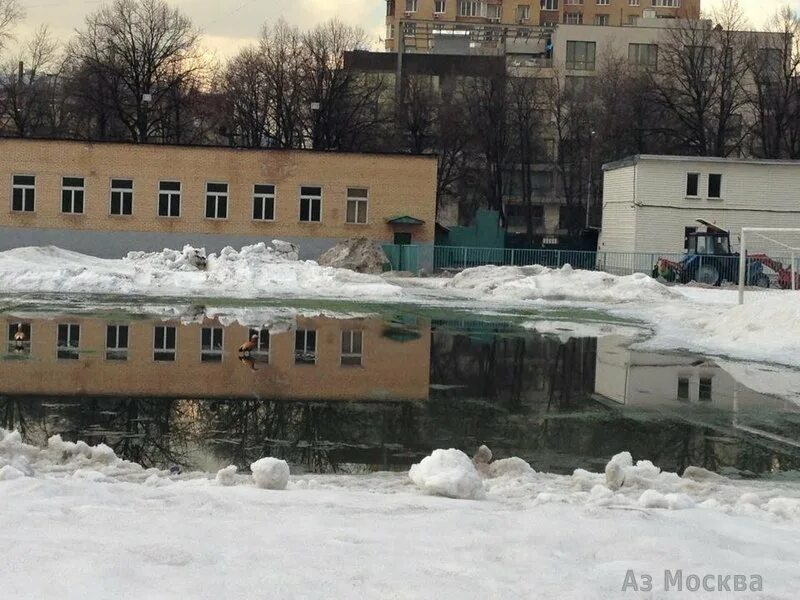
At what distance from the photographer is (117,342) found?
63.8 ft

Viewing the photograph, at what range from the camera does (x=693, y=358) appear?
20188 millimetres

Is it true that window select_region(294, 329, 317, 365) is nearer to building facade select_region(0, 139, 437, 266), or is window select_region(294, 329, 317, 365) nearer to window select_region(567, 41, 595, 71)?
building facade select_region(0, 139, 437, 266)

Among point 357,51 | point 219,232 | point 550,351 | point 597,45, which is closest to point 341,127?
point 357,51

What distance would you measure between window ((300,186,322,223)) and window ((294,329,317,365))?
2805 centimetres

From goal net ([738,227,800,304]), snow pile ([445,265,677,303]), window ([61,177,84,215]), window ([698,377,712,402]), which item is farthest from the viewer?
window ([61,177,84,215])

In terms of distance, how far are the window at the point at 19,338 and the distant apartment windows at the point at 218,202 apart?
2837 centimetres

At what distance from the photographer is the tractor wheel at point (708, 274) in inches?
1713

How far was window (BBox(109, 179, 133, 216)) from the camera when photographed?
49.6 m

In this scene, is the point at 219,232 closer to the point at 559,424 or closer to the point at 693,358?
the point at 693,358

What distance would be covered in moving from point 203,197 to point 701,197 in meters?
23.7

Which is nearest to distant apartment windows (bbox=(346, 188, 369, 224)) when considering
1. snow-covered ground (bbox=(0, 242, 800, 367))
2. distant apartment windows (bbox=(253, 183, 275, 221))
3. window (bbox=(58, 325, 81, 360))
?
distant apartment windows (bbox=(253, 183, 275, 221))

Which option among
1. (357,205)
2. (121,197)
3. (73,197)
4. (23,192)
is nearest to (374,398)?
(357,205)

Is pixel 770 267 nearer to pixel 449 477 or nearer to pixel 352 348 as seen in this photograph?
pixel 352 348

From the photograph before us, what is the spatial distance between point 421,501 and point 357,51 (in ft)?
226
